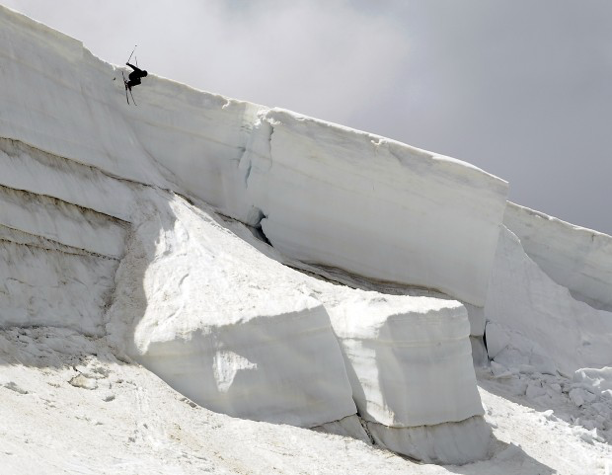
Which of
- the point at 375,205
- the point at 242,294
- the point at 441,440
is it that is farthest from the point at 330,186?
the point at 441,440

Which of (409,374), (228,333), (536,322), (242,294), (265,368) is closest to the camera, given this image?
(228,333)

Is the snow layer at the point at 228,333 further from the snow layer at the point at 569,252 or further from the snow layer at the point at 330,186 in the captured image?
the snow layer at the point at 569,252

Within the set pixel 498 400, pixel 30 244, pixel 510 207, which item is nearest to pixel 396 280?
pixel 498 400

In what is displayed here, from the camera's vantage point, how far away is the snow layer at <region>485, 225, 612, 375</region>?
516 inches

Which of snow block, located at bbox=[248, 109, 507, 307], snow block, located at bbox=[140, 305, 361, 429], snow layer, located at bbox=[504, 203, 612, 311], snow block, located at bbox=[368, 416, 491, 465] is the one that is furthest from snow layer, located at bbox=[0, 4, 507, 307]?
snow block, located at bbox=[140, 305, 361, 429]

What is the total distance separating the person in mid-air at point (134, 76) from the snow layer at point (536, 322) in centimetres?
613

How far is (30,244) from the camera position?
8.59m

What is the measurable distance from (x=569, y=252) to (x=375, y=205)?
5.22 meters

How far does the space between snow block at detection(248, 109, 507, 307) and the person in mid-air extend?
6.28ft

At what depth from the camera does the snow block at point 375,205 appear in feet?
40.7

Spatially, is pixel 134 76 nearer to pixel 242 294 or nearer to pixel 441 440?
pixel 242 294

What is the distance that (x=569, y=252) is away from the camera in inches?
634

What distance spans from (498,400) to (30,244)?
6.27 metres

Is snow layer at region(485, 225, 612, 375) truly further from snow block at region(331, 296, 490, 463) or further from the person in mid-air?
the person in mid-air
